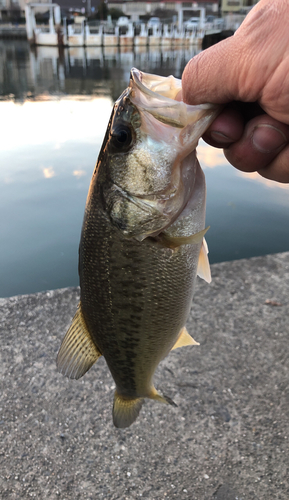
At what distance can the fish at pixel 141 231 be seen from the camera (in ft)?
4.41

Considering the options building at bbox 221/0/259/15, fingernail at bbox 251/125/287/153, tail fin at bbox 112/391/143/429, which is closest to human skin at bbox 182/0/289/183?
fingernail at bbox 251/125/287/153

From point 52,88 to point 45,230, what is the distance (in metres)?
17.3

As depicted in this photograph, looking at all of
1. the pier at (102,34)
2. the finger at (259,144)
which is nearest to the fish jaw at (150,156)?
the finger at (259,144)

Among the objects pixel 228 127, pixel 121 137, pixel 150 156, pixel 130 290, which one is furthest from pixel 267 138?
pixel 130 290

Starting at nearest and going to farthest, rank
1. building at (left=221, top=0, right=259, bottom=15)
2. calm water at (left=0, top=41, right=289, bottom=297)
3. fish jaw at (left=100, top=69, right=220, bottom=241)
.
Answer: fish jaw at (left=100, top=69, right=220, bottom=241), calm water at (left=0, top=41, right=289, bottom=297), building at (left=221, top=0, right=259, bottom=15)

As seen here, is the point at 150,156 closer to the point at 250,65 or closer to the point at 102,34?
the point at 250,65

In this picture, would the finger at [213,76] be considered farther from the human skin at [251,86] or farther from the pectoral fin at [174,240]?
the pectoral fin at [174,240]

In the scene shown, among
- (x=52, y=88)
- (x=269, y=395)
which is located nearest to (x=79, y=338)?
(x=269, y=395)

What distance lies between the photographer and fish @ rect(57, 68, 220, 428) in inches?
52.9

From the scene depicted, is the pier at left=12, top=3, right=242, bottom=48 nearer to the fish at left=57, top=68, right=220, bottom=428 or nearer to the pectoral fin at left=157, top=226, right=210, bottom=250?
the fish at left=57, top=68, right=220, bottom=428

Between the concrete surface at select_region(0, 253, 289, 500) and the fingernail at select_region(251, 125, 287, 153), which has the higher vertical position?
the fingernail at select_region(251, 125, 287, 153)

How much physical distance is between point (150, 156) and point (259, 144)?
50 cm

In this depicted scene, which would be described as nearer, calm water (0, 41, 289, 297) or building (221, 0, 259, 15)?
calm water (0, 41, 289, 297)

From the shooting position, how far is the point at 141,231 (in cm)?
143
